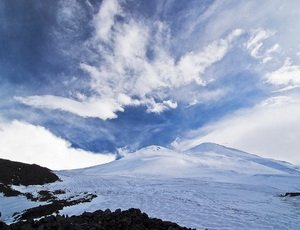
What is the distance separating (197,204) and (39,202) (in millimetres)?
16116

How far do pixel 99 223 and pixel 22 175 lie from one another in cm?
3684

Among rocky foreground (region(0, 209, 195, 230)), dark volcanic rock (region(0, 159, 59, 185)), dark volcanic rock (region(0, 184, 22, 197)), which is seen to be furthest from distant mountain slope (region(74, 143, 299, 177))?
rocky foreground (region(0, 209, 195, 230))

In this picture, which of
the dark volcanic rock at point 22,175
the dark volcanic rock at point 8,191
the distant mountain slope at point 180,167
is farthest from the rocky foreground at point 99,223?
the distant mountain slope at point 180,167

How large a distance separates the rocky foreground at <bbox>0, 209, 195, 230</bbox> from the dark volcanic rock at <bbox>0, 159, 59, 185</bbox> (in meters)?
30.2

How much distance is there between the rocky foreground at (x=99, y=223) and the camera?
42.1 ft

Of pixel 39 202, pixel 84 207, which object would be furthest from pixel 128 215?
pixel 39 202

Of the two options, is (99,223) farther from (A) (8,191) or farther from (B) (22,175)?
(B) (22,175)

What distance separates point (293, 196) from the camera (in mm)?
36438

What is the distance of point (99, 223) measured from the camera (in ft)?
47.4

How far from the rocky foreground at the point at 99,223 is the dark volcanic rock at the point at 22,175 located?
30.2 metres

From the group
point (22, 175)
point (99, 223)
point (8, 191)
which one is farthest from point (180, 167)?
point (99, 223)

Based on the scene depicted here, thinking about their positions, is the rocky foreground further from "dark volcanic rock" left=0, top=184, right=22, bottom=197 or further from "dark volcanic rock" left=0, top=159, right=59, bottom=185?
"dark volcanic rock" left=0, top=159, right=59, bottom=185

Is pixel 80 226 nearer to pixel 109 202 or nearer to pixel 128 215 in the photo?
pixel 128 215

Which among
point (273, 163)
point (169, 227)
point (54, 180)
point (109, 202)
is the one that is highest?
point (273, 163)
